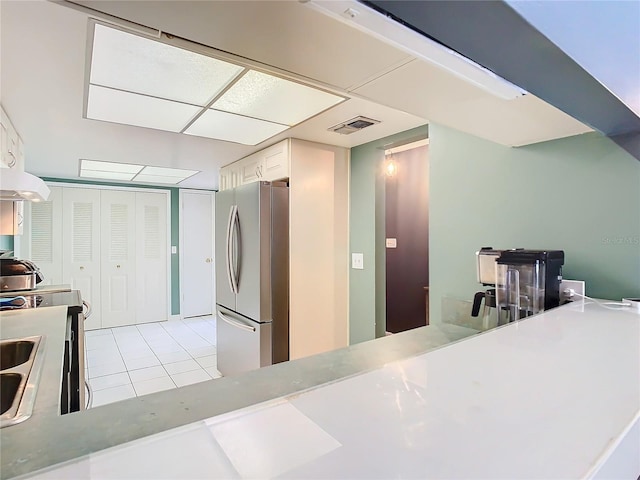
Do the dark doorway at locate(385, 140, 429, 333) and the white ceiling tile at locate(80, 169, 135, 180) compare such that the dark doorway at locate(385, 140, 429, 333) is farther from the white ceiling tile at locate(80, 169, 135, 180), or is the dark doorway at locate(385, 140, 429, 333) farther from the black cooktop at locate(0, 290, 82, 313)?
the white ceiling tile at locate(80, 169, 135, 180)

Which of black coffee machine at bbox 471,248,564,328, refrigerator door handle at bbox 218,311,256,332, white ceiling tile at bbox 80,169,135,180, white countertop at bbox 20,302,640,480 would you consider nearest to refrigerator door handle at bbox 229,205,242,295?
refrigerator door handle at bbox 218,311,256,332

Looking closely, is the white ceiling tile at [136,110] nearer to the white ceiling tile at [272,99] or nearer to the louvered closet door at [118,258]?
the white ceiling tile at [272,99]

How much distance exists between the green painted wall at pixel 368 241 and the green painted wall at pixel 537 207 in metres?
0.64

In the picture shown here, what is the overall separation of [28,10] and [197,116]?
3.23ft

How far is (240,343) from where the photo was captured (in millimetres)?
2746

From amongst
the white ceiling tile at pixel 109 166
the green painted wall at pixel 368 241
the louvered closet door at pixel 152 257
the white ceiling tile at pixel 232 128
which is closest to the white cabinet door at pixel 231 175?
the white ceiling tile at pixel 232 128

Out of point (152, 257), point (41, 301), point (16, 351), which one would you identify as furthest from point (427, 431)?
point (152, 257)

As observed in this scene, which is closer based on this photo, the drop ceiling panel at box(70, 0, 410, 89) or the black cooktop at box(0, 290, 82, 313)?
the drop ceiling panel at box(70, 0, 410, 89)

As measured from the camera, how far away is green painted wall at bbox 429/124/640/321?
137 centimetres

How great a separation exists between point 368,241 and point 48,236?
437 centimetres

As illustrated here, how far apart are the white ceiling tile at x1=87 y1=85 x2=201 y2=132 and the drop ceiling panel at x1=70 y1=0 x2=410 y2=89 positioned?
1.21 m

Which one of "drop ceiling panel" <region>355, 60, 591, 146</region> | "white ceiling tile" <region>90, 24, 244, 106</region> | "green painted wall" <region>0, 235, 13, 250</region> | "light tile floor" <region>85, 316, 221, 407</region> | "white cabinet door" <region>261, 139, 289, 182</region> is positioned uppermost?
"white ceiling tile" <region>90, 24, 244, 106</region>

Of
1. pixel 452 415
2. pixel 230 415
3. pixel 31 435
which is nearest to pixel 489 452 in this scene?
pixel 452 415

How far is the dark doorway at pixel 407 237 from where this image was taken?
12.4 ft
